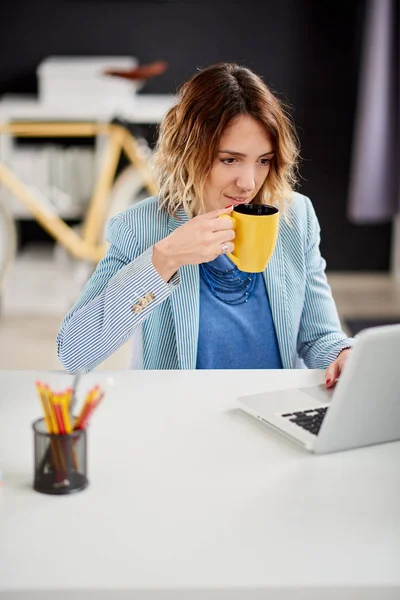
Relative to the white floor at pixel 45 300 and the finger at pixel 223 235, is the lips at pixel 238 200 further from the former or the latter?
the white floor at pixel 45 300

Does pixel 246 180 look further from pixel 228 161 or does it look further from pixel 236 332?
pixel 236 332

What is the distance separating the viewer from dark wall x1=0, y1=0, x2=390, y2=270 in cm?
416

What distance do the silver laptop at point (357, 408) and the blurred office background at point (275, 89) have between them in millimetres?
2553

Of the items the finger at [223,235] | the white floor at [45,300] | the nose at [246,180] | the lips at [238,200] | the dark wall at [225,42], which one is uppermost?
the dark wall at [225,42]

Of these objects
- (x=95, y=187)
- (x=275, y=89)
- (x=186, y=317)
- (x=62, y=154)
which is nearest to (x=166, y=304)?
(x=186, y=317)

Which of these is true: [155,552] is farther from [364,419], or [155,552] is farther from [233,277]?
[233,277]

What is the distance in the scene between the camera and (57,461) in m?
1.01

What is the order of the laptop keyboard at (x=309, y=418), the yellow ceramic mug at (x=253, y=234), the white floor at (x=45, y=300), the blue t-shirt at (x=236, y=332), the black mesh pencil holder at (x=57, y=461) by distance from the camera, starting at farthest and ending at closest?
the white floor at (x=45, y=300) < the blue t-shirt at (x=236, y=332) < the yellow ceramic mug at (x=253, y=234) < the laptop keyboard at (x=309, y=418) < the black mesh pencil holder at (x=57, y=461)

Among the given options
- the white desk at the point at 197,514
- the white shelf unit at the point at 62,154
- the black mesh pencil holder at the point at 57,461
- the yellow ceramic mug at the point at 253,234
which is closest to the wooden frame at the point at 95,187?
the white shelf unit at the point at 62,154

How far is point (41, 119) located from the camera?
391 centimetres

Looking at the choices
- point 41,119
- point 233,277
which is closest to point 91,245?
point 41,119

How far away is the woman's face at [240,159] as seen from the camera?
1.56m

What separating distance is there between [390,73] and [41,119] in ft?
5.02

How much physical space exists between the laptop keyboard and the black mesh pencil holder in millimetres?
317
